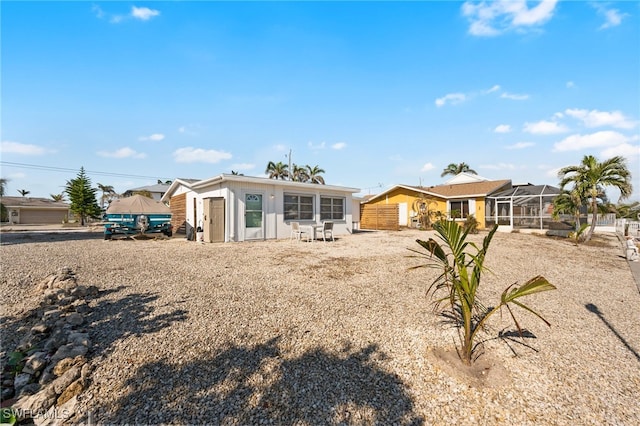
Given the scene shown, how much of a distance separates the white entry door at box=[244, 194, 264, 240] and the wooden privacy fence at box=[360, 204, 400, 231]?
12.0 meters

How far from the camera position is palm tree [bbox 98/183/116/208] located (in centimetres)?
4291

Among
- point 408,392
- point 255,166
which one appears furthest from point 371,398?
point 255,166

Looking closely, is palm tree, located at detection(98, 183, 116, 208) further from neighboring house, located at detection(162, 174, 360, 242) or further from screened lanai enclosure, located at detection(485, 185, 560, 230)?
screened lanai enclosure, located at detection(485, 185, 560, 230)

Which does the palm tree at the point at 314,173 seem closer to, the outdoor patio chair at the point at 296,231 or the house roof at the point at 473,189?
the house roof at the point at 473,189

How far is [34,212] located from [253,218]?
43.7 m

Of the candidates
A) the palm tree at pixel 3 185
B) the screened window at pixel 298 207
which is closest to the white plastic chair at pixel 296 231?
the screened window at pixel 298 207

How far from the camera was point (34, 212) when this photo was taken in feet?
122

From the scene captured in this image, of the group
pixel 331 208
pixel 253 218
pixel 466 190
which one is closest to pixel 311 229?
pixel 253 218

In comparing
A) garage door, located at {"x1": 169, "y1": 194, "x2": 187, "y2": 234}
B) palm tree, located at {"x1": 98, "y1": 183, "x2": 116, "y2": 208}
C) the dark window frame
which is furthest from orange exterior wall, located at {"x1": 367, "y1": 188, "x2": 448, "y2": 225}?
palm tree, located at {"x1": 98, "y1": 183, "x2": 116, "y2": 208}

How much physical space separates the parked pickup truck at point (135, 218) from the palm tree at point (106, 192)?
35.6 metres

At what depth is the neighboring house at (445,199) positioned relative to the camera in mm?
20203

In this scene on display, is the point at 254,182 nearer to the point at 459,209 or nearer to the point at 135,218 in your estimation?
the point at 135,218

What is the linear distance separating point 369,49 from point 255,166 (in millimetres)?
34034

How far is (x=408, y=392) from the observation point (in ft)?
8.01
